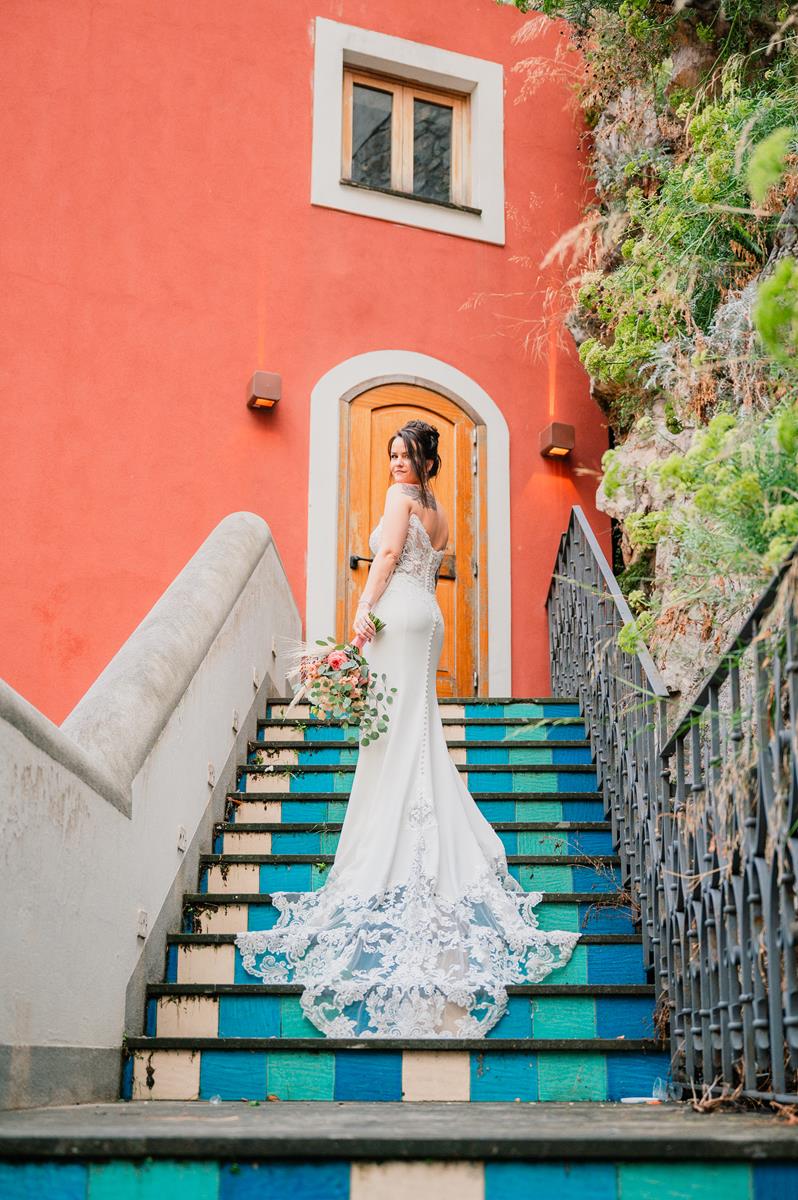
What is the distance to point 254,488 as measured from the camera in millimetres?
8281

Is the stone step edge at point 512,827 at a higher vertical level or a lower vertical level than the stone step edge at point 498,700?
lower

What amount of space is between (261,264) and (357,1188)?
725cm

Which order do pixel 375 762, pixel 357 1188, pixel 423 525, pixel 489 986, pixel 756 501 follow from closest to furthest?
pixel 357 1188
pixel 756 501
pixel 489 986
pixel 375 762
pixel 423 525

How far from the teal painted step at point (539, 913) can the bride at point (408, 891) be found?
3.7 inches

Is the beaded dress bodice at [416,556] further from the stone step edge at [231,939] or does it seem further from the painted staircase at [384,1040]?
the stone step edge at [231,939]

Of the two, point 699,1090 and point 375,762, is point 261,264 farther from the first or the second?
point 699,1090

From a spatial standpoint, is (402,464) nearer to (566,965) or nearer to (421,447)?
(421,447)

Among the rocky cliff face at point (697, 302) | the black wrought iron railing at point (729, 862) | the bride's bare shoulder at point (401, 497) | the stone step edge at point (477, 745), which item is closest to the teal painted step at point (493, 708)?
the stone step edge at point (477, 745)

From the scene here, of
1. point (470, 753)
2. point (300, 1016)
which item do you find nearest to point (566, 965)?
point (300, 1016)

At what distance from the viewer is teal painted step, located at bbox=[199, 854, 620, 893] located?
472 cm

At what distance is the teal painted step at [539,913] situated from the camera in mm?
4426

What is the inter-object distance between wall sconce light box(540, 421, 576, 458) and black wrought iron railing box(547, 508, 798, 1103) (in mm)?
4588

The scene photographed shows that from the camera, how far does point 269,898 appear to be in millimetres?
4453

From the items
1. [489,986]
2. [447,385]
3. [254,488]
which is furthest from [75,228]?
[489,986]
